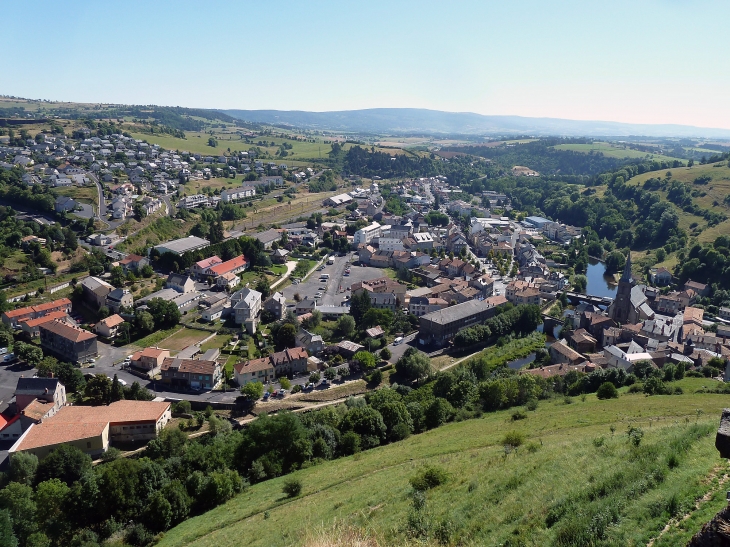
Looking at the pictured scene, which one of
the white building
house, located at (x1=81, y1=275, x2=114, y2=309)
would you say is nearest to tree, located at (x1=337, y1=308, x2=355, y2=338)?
house, located at (x1=81, y1=275, x2=114, y2=309)

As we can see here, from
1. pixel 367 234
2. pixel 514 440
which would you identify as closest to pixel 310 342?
pixel 514 440

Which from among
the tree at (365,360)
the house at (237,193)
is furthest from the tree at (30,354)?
the house at (237,193)

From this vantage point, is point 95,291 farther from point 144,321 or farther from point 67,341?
point 67,341

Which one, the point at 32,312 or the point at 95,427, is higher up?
the point at 32,312

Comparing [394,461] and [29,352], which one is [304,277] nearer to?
[29,352]

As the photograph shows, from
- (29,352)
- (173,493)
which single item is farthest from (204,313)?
(173,493)

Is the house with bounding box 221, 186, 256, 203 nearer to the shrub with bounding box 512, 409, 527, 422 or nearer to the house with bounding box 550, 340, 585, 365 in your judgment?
the house with bounding box 550, 340, 585, 365
